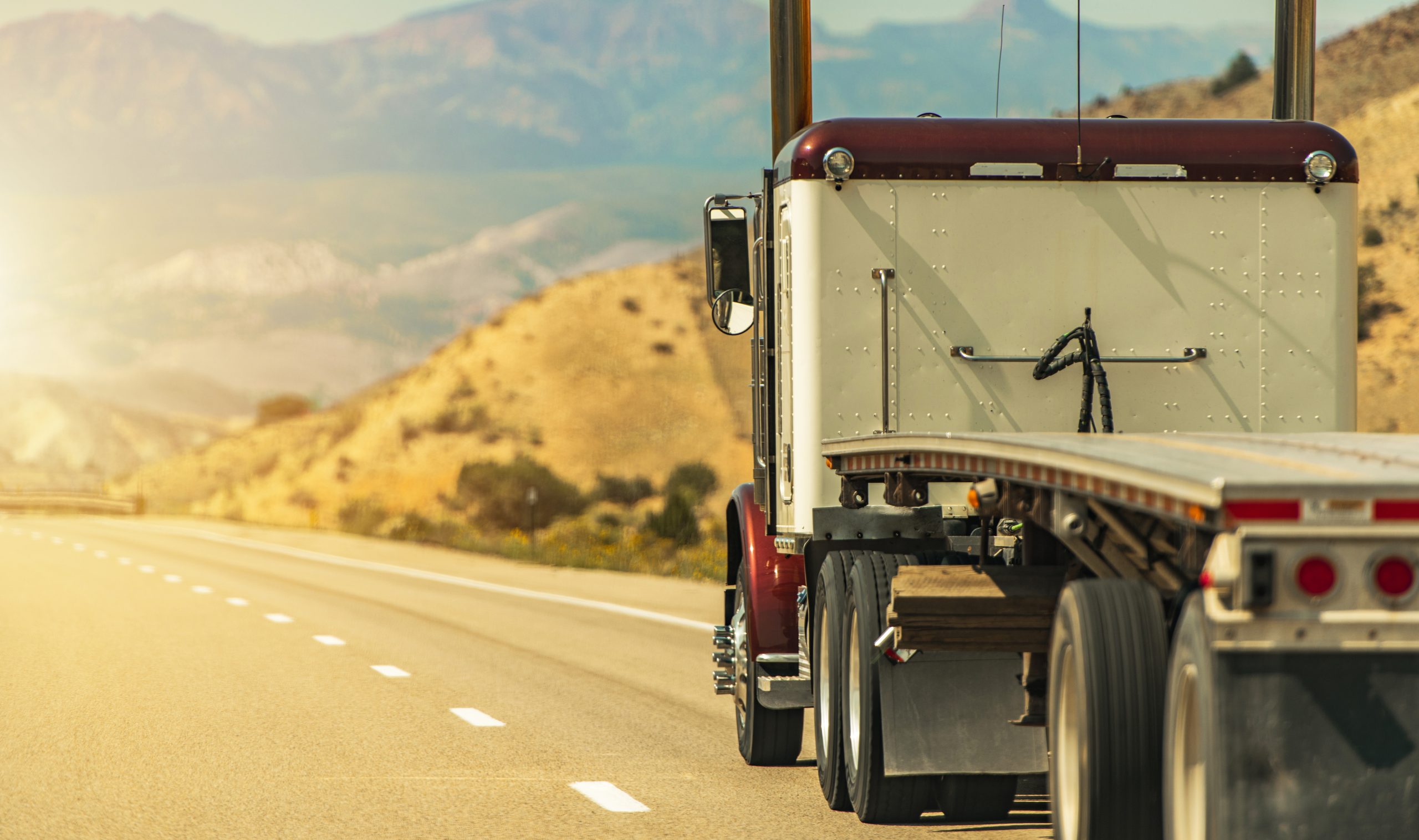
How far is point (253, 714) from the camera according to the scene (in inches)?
478

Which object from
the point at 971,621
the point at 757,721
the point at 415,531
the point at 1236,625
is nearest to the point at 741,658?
the point at 757,721

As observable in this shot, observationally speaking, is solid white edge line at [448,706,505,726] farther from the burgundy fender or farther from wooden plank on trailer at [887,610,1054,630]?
wooden plank on trailer at [887,610,1054,630]

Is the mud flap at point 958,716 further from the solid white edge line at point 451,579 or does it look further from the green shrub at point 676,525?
the green shrub at point 676,525

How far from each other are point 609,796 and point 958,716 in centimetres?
206

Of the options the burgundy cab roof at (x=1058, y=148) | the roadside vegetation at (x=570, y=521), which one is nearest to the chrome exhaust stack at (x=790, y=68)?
the burgundy cab roof at (x=1058, y=148)

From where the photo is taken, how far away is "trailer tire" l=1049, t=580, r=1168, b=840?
5559mm

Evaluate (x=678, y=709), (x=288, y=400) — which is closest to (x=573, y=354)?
(x=288, y=400)

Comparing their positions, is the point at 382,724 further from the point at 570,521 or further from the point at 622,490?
the point at 622,490

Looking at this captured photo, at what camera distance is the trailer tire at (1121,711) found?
5559 mm

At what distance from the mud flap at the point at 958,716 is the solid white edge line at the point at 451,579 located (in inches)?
388

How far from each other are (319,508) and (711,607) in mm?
51534

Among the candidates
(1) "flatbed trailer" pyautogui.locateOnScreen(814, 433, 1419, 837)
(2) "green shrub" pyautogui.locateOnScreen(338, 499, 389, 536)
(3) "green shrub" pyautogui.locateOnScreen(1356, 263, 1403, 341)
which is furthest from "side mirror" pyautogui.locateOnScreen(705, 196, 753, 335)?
(3) "green shrub" pyautogui.locateOnScreen(1356, 263, 1403, 341)

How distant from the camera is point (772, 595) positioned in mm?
9797

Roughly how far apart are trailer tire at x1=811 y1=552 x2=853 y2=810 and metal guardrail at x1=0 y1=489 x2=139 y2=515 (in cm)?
6424
